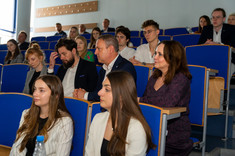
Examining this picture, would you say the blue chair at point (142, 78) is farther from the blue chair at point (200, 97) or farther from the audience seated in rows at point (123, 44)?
the audience seated in rows at point (123, 44)

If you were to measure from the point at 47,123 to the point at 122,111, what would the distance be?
59 centimetres

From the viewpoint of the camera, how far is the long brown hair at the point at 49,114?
5.63 ft

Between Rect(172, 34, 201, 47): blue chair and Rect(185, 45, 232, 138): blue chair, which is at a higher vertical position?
Rect(172, 34, 201, 47): blue chair

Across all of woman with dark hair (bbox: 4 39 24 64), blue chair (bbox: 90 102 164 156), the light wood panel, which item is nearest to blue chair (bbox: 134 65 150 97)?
blue chair (bbox: 90 102 164 156)

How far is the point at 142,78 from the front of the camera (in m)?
2.58

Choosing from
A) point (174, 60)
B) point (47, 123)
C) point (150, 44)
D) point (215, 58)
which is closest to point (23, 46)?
point (150, 44)

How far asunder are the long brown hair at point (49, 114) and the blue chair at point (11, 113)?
0.16 m

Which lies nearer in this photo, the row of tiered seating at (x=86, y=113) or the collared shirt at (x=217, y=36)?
the row of tiered seating at (x=86, y=113)

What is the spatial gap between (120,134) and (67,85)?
4.92 feet

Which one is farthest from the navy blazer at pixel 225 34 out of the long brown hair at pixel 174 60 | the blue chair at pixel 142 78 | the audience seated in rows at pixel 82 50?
the long brown hair at pixel 174 60

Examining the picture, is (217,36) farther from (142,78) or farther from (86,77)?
(86,77)

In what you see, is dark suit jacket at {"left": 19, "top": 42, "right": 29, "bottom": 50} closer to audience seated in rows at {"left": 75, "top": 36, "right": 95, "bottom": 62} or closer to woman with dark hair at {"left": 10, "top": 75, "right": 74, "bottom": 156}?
audience seated in rows at {"left": 75, "top": 36, "right": 95, "bottom": 62}

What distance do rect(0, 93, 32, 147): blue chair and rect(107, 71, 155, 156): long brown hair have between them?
82cm

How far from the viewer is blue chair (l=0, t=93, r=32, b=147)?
1944 mm
